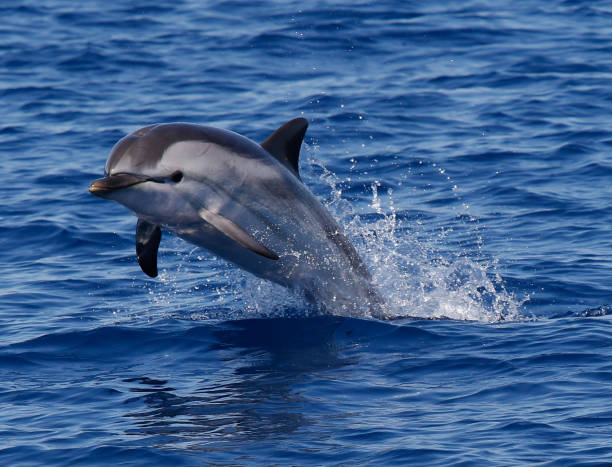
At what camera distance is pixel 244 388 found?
884cm

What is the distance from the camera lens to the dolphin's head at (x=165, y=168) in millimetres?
9039

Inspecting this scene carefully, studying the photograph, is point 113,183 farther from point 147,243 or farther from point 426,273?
point 426,273

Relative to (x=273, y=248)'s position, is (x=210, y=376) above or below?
below

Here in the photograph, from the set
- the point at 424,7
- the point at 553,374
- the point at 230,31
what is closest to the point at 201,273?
the point at 553,374

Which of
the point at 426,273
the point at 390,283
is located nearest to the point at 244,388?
the point at 390,283

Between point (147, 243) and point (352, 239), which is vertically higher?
point (147, 243)

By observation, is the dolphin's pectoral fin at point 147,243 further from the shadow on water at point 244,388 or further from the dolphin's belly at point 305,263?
the shadow on water at point 244,388

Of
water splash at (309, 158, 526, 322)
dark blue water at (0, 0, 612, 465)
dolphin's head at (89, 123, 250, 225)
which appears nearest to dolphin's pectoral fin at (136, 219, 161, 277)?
dolphin's head at (89, 123, 250, 225)

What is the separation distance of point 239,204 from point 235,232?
0.44 m

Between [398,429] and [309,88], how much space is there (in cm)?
1305

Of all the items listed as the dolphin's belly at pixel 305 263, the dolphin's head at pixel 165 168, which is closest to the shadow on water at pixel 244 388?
the dolphin's belly at pixel 305 263

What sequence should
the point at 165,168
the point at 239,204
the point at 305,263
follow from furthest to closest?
the point at 305,263
the point at 239,204
the point at 165,168

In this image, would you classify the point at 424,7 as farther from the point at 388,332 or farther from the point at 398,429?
the point at 398,429

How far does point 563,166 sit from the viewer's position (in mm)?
15789
